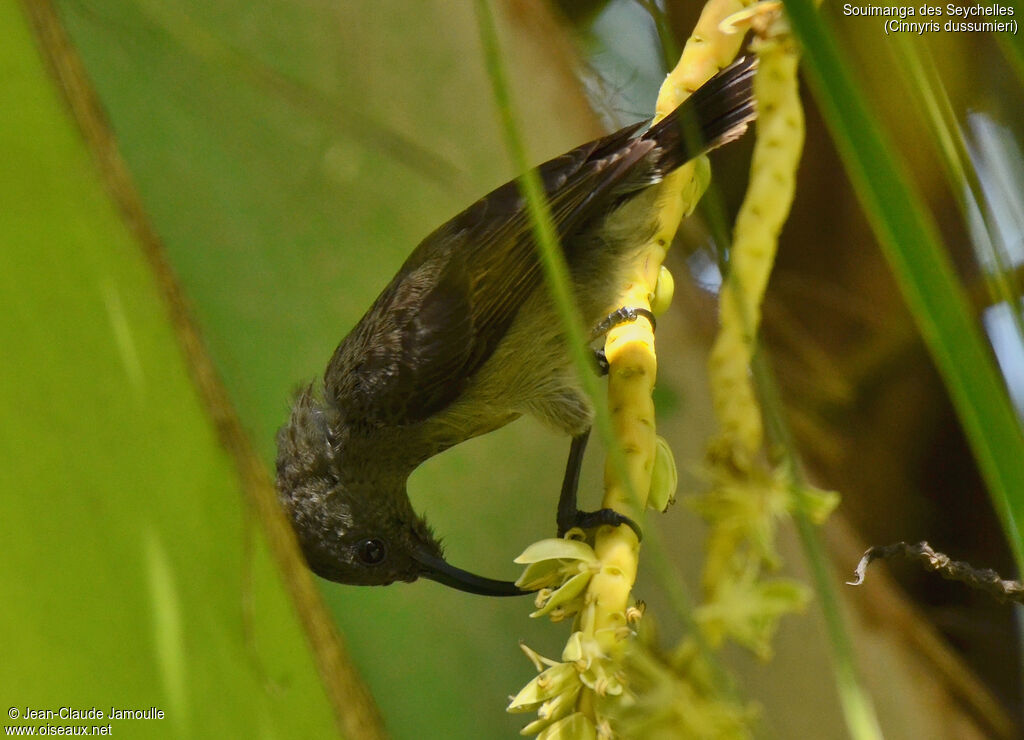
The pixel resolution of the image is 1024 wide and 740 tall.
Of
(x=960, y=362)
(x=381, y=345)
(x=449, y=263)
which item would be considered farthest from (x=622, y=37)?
(x=960, y=362)

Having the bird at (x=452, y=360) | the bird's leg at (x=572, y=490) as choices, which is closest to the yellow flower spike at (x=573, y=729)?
the bird's leg at (x=572, y=490)

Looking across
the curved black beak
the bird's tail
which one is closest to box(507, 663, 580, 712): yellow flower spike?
the curved black beak

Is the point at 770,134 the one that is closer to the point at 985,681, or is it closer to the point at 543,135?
the point at 543,135

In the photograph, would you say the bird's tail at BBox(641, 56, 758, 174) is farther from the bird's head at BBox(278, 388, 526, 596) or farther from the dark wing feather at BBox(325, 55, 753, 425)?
the bird's head at BBox(278, 388, 526, 596)

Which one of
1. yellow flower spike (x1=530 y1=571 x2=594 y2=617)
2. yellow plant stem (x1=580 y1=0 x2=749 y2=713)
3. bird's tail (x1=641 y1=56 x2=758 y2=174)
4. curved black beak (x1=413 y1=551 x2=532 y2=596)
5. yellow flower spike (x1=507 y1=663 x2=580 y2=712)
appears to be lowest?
curved black beak (x1=413 y1=551 x2=532 y2=596)

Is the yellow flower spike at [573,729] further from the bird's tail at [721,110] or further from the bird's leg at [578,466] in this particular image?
the bird's tail at [721,110]

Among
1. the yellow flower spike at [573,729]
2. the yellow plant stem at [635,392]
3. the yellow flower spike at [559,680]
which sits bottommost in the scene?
the yellow flower spike at [573,729]
